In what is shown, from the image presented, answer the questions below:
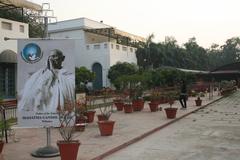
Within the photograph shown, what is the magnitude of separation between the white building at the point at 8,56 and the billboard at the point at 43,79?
20948 mm

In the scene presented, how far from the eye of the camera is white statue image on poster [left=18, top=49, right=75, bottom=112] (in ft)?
34.4

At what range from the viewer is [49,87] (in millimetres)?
10594

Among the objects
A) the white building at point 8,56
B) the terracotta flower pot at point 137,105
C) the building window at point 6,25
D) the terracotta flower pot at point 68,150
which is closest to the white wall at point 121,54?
the white building at point 8,56

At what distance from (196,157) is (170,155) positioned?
67 centimetres

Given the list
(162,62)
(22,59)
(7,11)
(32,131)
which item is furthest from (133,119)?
(162,62)

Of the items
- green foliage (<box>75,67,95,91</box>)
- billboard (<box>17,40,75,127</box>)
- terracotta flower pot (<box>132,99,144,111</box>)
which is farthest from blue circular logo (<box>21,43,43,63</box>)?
green foliage (<box>75,67,95,91</box>)

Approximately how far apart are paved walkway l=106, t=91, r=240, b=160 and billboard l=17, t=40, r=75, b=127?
189 cm

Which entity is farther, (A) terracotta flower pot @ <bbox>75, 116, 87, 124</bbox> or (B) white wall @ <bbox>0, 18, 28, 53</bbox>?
(B) white wall @ <bbox>0, 18, 28, 53</bbox>

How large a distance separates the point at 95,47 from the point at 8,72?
20.6 metres

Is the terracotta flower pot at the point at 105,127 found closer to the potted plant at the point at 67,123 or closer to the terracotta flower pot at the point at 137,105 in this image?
the potted plant at the point at 67,123

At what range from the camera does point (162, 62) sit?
68.4 m

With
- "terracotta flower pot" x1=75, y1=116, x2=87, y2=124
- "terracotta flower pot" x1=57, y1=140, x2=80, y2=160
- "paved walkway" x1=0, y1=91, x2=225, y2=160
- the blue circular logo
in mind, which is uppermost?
the blue circular logo

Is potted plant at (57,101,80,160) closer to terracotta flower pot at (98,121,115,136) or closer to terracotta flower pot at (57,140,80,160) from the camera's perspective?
terracotta flower pot at (57,140,80,160)

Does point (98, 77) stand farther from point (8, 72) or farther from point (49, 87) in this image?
point (49, 87)
